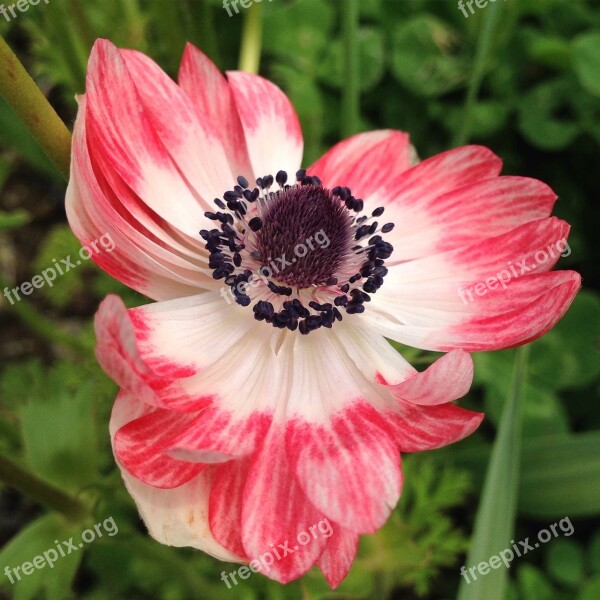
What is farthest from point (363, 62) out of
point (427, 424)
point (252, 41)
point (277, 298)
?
point (427, 424)

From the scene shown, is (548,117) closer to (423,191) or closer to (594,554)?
(423,191)

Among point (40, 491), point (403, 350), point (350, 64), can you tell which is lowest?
point (403, 350)

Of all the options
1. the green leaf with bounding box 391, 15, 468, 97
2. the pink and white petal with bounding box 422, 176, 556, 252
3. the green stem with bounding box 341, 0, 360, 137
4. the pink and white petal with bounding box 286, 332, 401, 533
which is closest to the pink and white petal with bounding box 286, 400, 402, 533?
the pink and white petal with bounding box 286, 332, 401, 533

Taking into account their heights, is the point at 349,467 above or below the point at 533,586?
above

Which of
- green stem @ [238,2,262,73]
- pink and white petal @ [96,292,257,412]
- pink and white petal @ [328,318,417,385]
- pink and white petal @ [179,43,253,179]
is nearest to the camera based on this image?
pink and white petal @ [96,292,257,412]

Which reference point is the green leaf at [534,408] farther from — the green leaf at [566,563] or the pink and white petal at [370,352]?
the pink and white petal at [370,352]

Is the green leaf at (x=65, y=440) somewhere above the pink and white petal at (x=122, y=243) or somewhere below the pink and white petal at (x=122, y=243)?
below

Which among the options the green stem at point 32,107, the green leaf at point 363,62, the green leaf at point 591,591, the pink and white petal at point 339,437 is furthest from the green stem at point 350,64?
the green leaf at point 591,591

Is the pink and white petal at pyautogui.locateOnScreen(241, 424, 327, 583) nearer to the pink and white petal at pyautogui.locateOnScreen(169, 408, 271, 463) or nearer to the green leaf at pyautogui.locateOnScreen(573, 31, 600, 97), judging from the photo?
the pink and white petal at pyautogui.locateOnScreen(169, 408, 271, 463)
